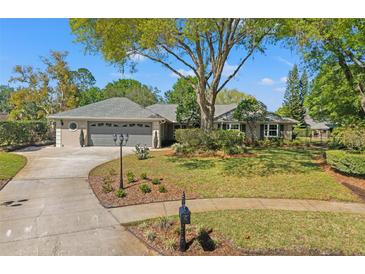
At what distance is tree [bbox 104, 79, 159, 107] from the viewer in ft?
175

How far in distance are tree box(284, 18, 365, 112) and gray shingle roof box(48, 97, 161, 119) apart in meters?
11.6

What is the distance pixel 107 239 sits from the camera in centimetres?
464

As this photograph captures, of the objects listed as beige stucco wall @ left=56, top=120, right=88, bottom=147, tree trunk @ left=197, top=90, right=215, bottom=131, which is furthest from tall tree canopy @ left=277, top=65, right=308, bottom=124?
beige stucco wall @ left=56, top=120, right=88, bottom=147

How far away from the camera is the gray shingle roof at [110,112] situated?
19.2 metres

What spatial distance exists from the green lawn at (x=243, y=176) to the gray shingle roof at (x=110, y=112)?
23.8ft

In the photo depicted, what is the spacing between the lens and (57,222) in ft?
17.7

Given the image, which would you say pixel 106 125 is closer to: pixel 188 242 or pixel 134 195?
pixel 134 195

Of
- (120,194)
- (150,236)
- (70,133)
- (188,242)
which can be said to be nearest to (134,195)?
(120,194)

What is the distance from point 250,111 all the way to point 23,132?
62.8 ft

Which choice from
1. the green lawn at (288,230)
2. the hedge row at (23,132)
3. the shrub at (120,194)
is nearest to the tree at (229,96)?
the hedge row at (23,132)

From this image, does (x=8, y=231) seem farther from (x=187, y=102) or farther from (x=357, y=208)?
(x=187, y=102)

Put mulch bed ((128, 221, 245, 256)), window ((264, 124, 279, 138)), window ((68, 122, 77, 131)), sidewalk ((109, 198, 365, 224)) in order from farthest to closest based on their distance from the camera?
window ((264, 124, 279, 138)) → window ((68, 122, 77, 131)) → sidewalk ((109, 198, 365, 224)) → mulch bed ((128, 221, 245, 256))

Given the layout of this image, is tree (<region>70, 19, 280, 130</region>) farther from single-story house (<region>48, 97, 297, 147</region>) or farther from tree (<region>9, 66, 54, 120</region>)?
tree (<region>9, 66, 54, 120</region>)

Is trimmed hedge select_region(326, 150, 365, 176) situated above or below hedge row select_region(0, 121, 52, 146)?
below
